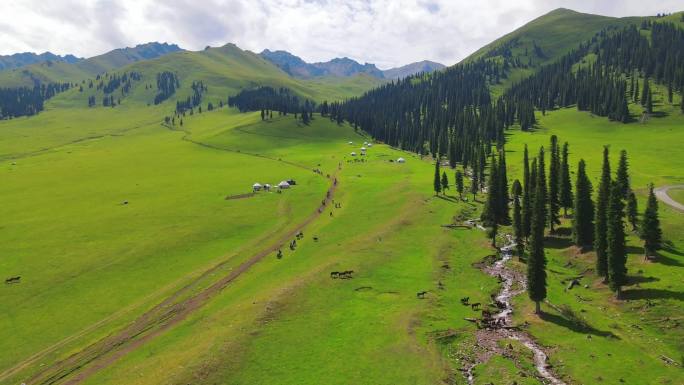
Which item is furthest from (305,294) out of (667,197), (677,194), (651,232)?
(677,194)

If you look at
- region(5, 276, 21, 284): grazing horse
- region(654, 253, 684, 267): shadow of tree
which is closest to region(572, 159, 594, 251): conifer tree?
region(654, 253, 684, 267): shadow of tree

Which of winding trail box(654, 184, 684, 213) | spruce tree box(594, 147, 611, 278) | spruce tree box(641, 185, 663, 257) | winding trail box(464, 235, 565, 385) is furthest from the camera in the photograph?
winding trail box(654, 184, 684, 213)

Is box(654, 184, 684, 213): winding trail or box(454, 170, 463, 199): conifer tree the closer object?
box(654, 184, 684, 213): winding trail

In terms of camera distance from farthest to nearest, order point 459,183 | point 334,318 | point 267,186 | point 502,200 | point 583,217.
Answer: point 267,186
point 459,183
point 502,200
point 583,217
point 334,318

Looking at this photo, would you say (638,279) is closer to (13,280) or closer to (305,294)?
(305,294)

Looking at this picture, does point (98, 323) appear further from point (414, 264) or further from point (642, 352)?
point (642, 352)

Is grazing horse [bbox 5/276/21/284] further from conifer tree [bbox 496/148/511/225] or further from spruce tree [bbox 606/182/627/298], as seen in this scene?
conifer tree [bbox 496/148/511/225]

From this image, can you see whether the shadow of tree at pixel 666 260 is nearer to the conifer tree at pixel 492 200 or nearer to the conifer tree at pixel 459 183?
the conifer tree at pixel 492 200

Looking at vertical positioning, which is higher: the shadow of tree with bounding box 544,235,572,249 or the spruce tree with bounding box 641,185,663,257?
the spruce tree with bounding box 641,185,663,257
